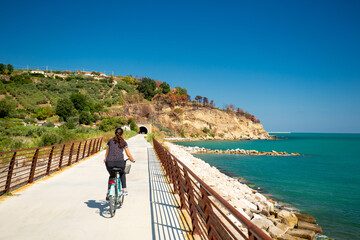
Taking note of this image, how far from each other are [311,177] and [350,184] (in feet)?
9.65

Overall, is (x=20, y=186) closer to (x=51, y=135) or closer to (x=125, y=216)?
(x=125, y=216)

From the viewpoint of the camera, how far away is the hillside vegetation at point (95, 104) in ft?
159

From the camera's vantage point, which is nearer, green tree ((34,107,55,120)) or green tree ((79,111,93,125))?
green tree ((34,107,55,120))

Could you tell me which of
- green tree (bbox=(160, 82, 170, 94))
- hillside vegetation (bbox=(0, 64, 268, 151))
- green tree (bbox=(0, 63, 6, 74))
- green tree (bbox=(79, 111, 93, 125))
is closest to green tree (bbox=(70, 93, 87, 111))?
hillside vegetation (bbox=(0, 64, 268, 151))

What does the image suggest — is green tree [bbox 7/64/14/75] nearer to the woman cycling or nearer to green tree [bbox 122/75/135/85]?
green tree [bbox 122/75/135/85]

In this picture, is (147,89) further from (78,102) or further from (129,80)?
(78,102)

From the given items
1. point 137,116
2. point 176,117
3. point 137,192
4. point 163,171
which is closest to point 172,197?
point 137,192

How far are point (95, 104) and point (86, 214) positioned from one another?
6637 centimetres

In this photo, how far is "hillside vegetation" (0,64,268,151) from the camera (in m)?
48.5

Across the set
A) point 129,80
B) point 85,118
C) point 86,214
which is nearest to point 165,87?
point 129,80

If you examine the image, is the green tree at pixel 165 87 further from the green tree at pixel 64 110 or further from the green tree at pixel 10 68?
the green tree at pixel 64 110

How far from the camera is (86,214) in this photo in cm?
507

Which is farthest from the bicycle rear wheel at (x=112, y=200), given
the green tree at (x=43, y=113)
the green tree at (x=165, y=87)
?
the green tree at (x=165, y=87)

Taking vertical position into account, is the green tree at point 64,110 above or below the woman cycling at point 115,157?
above
